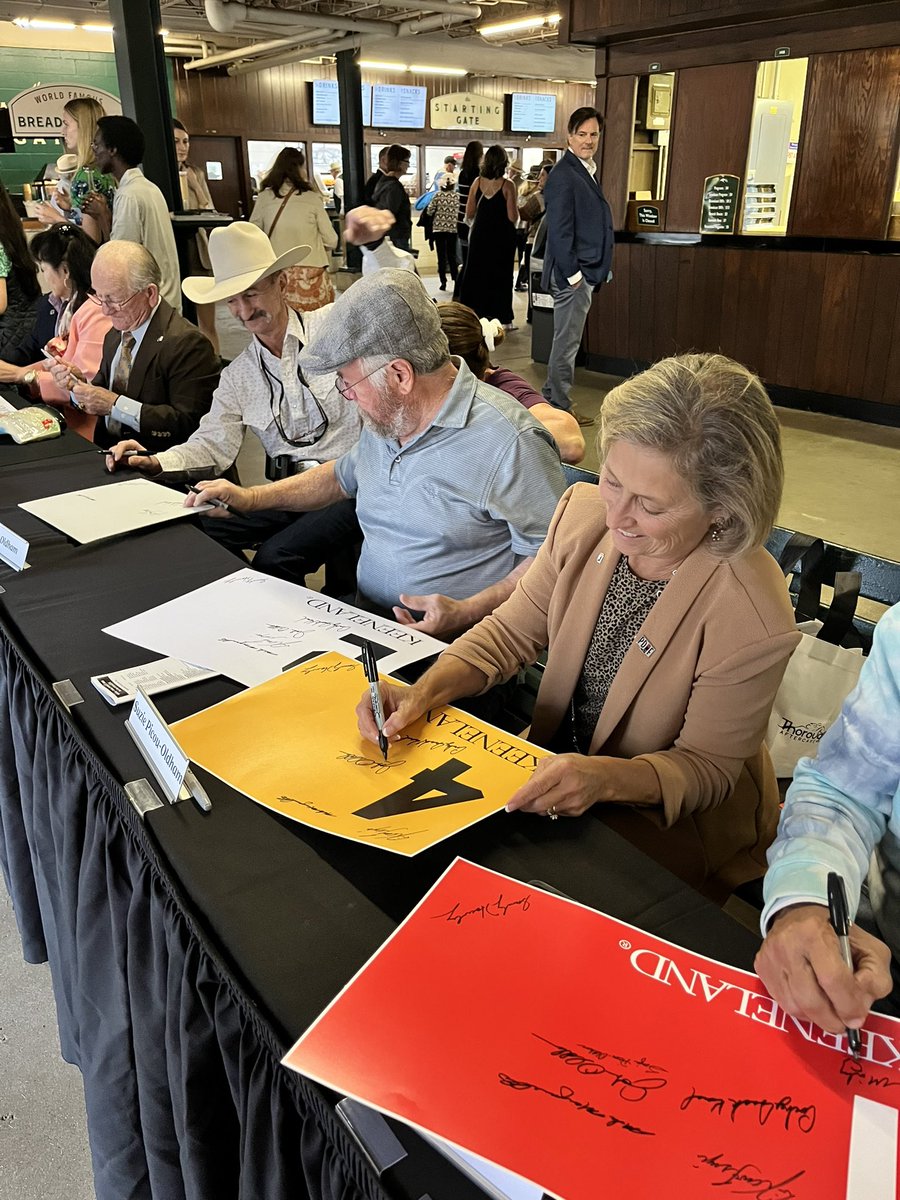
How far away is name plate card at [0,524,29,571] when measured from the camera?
5.61 ft

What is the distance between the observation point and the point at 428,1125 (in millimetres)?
617

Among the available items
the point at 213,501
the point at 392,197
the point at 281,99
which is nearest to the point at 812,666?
the point at 213,501

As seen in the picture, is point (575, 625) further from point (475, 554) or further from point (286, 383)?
point (286, 383)

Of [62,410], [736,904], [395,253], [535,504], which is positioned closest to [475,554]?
[535,504]

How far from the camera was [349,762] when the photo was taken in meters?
1.05

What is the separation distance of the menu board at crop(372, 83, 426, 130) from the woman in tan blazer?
55.2 ft

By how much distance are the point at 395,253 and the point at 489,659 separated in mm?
2152

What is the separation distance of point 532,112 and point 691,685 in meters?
18.5
